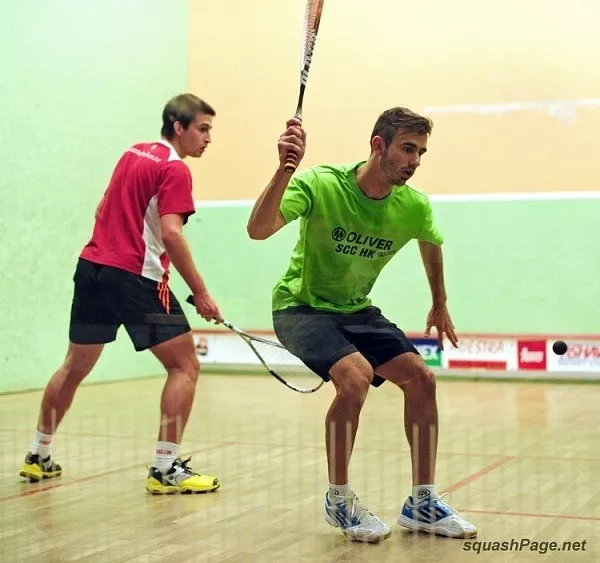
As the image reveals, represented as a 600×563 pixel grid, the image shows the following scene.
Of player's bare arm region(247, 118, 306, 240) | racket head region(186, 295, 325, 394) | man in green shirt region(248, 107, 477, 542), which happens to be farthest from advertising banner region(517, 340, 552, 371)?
player's bare arm region(247, 118, 306, 240)

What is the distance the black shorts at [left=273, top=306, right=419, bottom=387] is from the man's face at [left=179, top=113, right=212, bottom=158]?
75cm

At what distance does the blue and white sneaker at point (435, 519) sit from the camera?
99.2 inches

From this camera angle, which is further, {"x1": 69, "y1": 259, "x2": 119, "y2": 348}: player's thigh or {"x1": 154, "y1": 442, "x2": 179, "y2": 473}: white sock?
{"x1": 69, "y1": 259, "x2": 119, "y2": 348}: player's thigh

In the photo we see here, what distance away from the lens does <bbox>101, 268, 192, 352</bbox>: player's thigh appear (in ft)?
10.2

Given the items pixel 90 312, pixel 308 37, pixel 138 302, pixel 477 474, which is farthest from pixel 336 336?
pixel 477 474

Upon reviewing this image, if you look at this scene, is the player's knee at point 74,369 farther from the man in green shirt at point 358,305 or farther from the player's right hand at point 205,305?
the man in green shirt at point 358,305

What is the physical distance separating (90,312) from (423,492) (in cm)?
113

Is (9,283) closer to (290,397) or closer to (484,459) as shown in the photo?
(290,397)

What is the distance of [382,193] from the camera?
8.55ft

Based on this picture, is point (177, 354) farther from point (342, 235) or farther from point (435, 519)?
point (435, 519)

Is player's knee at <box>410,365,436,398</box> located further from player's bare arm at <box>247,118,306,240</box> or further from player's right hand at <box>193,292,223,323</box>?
player's right hand at <box>193,292,223,323</box>

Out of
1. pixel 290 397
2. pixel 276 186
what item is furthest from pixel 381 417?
pixel 276 186

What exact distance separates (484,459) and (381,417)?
103 cm

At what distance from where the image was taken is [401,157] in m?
2.53
